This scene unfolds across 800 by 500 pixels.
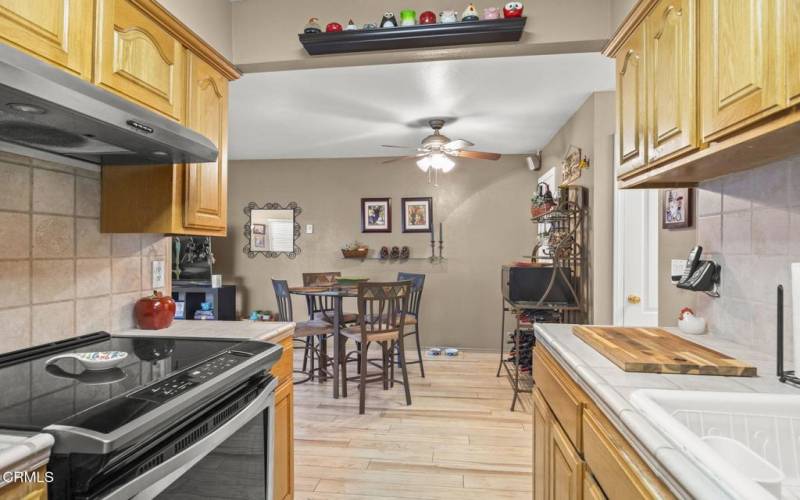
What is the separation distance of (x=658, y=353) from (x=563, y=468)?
0.48m

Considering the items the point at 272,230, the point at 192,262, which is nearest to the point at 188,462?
the point at 192,262

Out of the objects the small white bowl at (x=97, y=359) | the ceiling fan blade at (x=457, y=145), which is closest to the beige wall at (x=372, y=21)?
the ceiling fan blade at (x=457, y=145)

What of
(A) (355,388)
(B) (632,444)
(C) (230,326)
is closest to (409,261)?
(A) (355,388)

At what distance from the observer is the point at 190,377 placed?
1.11 m

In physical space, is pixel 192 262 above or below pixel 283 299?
above

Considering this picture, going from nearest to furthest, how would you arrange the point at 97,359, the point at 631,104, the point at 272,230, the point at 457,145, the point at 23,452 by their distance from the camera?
the point at 23,452 → the point at 97,359 → the point at 631,104 → the point at 457,145 → the point at 272,230

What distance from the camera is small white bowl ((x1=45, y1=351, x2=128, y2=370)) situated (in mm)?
1210

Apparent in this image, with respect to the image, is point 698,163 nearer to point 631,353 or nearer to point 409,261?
point 631,353

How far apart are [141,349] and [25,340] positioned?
1.13ft

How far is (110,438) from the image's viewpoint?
2.51 feet

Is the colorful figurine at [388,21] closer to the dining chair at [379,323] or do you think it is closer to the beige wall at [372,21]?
the beige wall at [372,21]

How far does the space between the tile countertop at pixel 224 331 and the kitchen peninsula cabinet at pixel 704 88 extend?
62.8 inches

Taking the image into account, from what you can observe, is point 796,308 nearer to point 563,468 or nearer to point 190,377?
point 563,468

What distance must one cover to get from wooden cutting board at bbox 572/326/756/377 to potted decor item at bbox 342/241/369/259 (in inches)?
145
